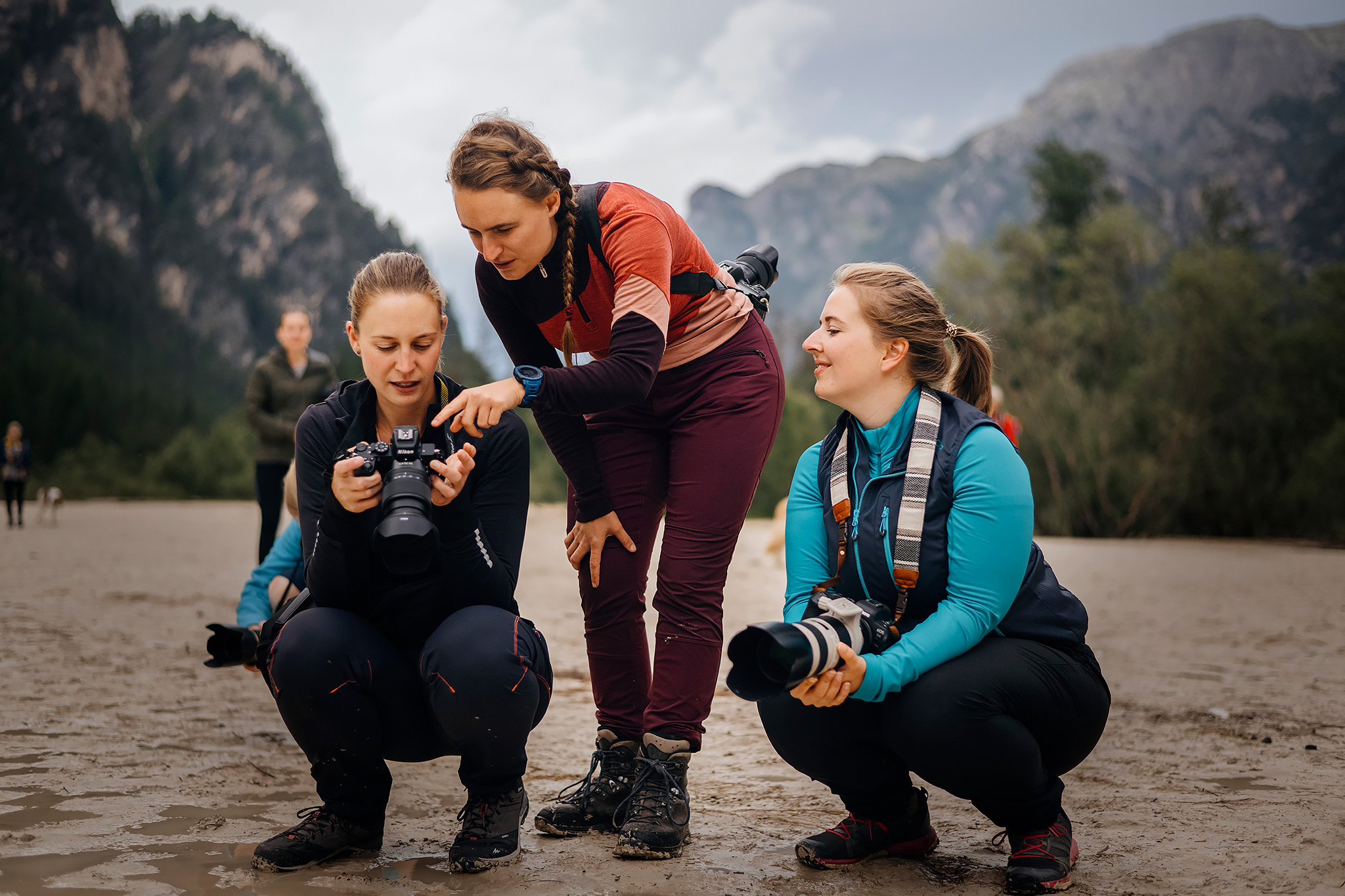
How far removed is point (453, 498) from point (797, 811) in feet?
4.65

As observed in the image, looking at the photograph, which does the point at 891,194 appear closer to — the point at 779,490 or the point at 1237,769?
the point at 779,490

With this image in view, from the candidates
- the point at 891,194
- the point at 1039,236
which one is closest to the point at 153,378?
the point at 1039,236

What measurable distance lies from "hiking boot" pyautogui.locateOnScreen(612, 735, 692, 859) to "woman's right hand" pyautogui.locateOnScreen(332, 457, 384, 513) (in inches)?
37.4

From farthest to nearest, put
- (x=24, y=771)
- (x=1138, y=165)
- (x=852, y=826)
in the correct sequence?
(x=1138, y=165), (x=24, y=771), (x=852, y=826)

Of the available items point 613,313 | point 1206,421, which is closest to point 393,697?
point 613,313

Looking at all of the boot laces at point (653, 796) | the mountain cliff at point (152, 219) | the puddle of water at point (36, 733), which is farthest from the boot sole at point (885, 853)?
the mountain cliff at point (152, 219)

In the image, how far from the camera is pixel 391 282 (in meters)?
2.54

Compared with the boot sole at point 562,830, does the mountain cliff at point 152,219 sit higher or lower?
higher

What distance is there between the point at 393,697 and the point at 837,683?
1.10 metres

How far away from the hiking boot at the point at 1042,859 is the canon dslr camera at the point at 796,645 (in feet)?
1.85

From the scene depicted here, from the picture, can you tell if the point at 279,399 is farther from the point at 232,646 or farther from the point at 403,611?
the point at 403,611

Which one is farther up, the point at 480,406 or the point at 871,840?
the point at 480,406

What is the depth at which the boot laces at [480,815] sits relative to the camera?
2.37 metres

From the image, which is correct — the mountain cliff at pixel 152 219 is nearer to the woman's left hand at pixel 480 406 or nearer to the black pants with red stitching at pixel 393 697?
the black pants with red stitching at pixel 393 697
